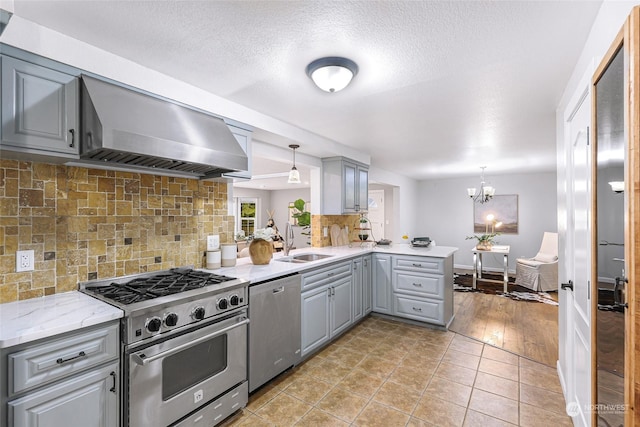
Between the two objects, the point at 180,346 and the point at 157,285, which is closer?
the point at 180,346

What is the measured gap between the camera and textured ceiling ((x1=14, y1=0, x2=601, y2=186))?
1.46m

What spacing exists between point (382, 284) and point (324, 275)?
1.22 metres

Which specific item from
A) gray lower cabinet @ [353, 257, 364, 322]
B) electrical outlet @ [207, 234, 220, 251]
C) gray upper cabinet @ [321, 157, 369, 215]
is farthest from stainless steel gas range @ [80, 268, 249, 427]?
gray upper cabinet @ [321, 157, 369, 215]

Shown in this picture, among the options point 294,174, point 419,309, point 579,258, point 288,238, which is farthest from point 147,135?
point 419,309

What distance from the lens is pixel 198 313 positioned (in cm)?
183

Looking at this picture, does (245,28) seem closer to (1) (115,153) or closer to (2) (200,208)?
(1) (115,153)

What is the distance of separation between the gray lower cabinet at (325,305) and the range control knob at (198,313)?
107 cm

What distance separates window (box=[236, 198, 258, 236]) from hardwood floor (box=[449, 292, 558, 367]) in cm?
718

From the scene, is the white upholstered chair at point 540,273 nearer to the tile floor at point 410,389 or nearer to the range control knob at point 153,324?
the tile floor at point 410,389

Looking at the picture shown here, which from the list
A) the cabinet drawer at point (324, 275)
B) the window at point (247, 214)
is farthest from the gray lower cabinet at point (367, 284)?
the window at point (247, 214)

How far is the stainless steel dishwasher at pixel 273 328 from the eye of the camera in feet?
7.38

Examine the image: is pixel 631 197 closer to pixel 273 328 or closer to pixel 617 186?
pixel 617 186

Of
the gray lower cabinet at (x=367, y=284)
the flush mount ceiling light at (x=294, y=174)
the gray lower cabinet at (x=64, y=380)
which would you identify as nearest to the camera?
the gray lower cabinet at (x=64, y=380)

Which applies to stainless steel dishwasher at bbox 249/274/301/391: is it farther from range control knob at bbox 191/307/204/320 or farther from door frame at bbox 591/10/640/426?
door frame at bbox 591/10/640/426
